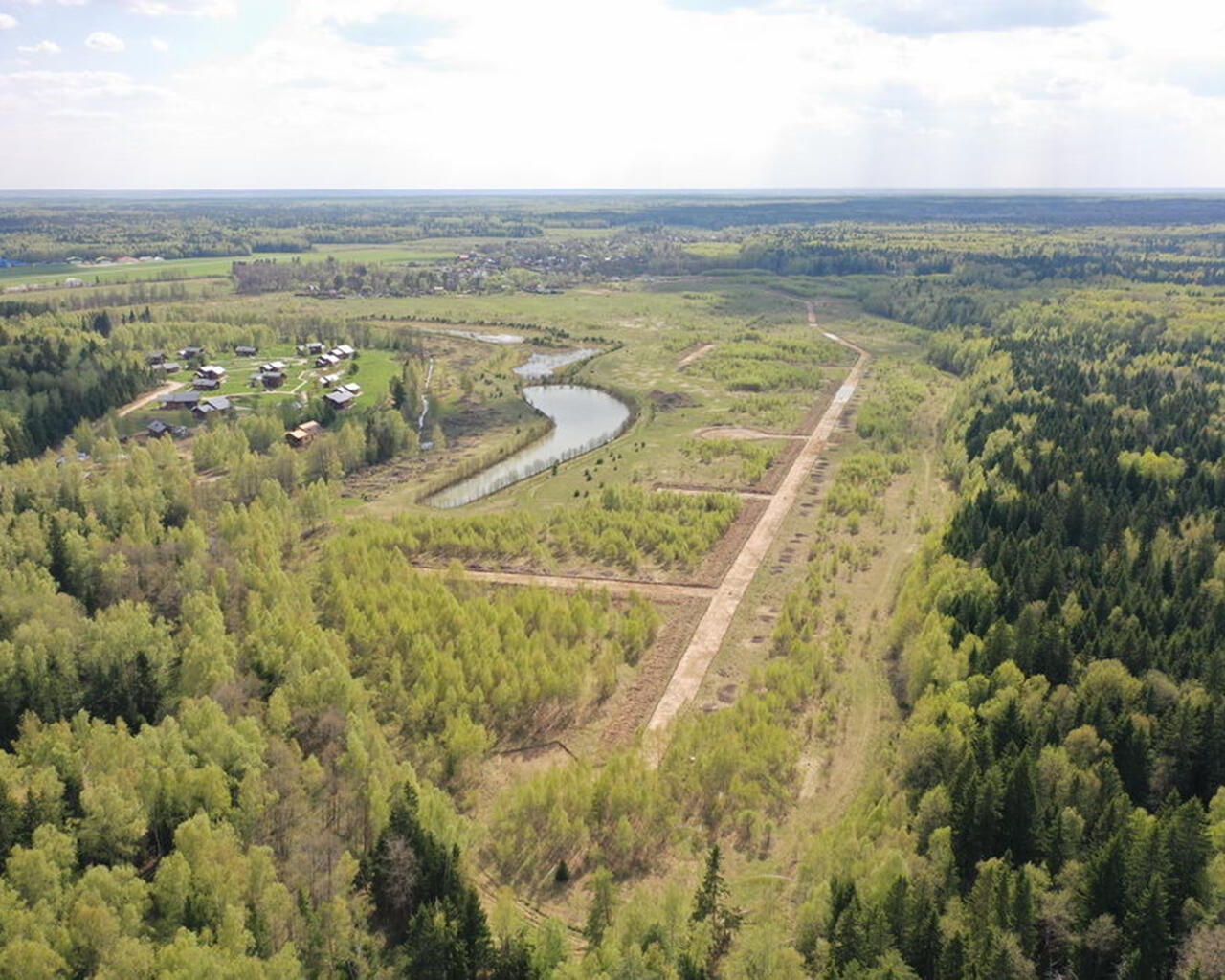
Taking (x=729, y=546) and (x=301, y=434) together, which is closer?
(x=729, y=546)

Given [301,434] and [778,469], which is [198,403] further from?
[778,469]

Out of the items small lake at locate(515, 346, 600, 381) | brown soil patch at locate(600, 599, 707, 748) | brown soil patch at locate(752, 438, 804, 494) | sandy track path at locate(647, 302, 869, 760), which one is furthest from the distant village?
brown soil patch at locate(600, 599, 707, 748)

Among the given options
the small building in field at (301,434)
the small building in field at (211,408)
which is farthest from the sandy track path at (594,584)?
the small building in field at (211,408)

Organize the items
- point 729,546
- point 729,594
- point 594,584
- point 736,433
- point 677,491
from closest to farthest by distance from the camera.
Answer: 1. point 729,594
2. point 594,584
3. point 729,546
4. point 677,491
5. point 736,433

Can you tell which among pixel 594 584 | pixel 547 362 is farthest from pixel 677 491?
pixel 547 362

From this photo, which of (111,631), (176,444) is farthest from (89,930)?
(176,444)

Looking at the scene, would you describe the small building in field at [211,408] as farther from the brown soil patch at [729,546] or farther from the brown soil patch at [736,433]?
the brown soil patch at [729,546]
